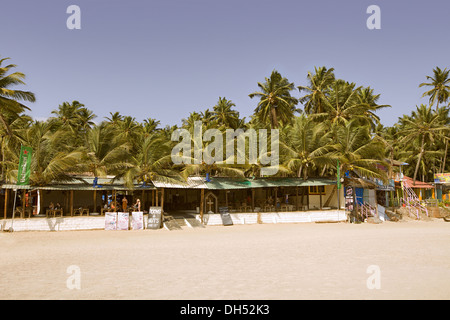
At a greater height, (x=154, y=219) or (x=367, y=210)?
(x=367, y=210)

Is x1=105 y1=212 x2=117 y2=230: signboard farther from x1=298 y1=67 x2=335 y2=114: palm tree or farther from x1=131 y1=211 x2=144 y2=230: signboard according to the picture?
x1=298 y1=67 x2=335 y2=114: palm tree

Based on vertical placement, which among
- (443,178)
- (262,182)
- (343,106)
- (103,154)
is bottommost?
(262,182)

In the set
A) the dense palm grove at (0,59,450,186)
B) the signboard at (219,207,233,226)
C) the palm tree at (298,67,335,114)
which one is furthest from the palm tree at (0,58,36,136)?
the palm tree at (298,67,335,114)

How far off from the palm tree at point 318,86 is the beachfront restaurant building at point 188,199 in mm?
12514

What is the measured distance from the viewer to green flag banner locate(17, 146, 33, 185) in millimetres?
17172

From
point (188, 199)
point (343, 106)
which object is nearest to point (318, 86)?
point (343, 106)

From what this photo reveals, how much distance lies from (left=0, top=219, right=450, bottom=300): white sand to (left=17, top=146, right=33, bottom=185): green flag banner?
3.96 meters

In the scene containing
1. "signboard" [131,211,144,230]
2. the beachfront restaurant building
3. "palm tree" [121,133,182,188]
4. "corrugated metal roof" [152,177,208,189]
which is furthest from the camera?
"palm tree" [121,133,182,188]

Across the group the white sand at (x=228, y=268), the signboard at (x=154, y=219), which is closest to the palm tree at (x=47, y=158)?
the signboard at (x=154, y=219)

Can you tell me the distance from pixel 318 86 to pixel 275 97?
18.0 feet

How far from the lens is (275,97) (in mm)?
34281

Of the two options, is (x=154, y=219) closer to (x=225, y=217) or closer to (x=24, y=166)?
(x=225, y=217)

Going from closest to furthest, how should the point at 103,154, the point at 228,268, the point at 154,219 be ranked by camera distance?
1. the point at 228,268
2. the point at 154,219
3. the point at 103,154
